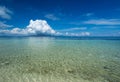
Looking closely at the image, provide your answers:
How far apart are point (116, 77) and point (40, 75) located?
19.5 ft

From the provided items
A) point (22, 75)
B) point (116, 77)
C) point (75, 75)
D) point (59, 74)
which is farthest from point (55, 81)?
point (116, 77)

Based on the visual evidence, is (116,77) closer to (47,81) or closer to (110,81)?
(110,81)

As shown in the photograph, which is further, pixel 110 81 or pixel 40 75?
pixel 40 75

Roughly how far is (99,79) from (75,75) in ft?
6.04

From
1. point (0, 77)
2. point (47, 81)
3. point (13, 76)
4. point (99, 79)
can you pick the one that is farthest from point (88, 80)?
point (0, 77)

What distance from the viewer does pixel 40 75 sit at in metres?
8.96

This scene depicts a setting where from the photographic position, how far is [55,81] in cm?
793

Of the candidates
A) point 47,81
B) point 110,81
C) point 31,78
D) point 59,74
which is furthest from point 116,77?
point 31,78

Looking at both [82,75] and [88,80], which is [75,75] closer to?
[82,75]

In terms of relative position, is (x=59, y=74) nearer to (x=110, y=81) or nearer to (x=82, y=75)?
(x=82, y=75)

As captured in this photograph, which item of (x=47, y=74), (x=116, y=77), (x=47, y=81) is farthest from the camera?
(x=47, y=74)

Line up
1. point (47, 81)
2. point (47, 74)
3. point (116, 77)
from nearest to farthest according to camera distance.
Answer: point (47, 81) → point (116, 77) → point (47, 74)

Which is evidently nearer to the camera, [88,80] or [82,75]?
[88,80]

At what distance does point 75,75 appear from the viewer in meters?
9.02
